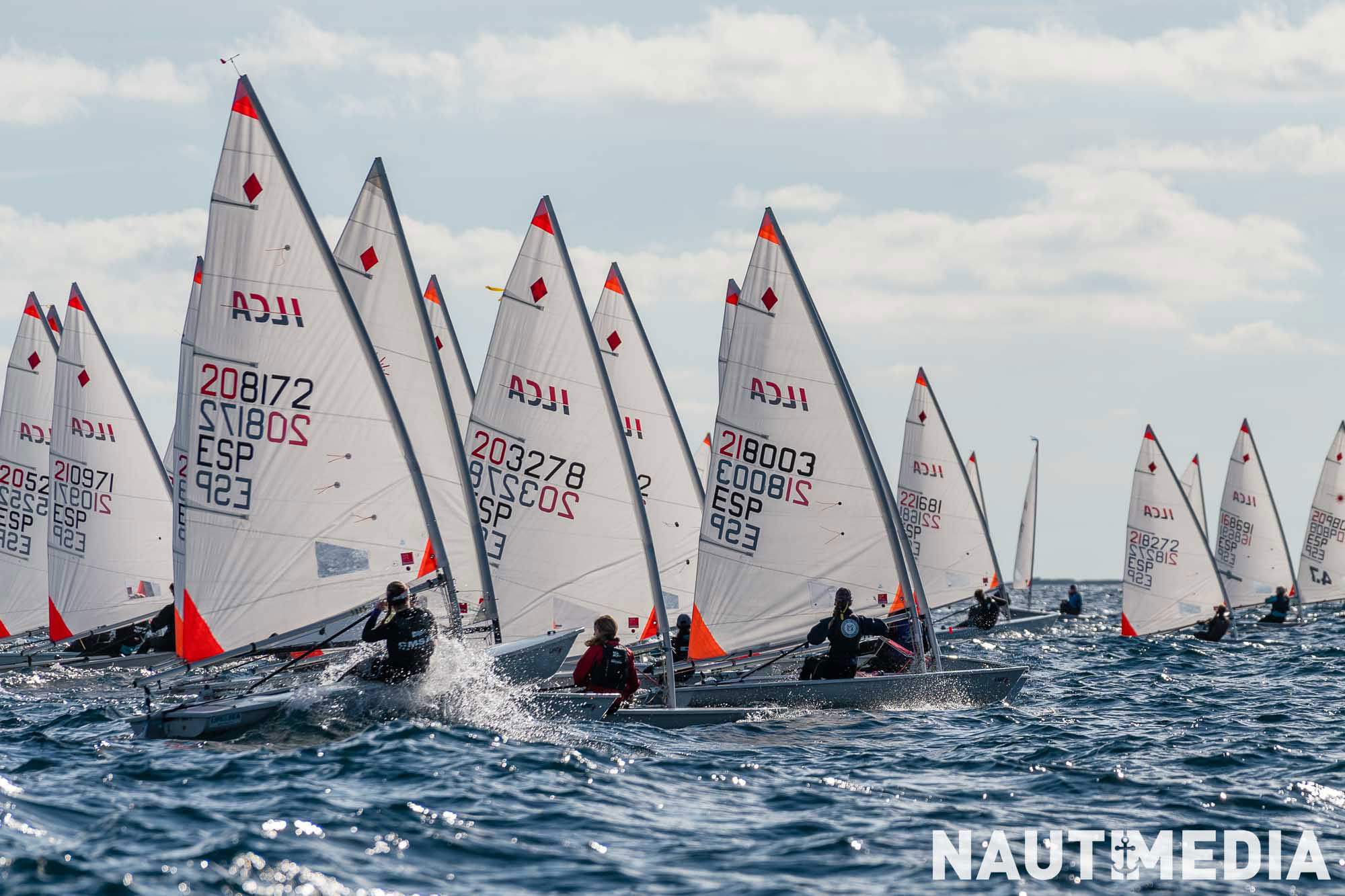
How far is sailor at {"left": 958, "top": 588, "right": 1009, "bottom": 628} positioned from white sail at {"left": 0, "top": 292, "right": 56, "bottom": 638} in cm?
2087

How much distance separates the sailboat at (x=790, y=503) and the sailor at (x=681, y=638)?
7.30 feet

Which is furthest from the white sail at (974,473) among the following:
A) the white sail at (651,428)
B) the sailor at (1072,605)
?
the white sail at (651,428)

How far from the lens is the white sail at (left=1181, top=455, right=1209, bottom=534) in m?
53.6

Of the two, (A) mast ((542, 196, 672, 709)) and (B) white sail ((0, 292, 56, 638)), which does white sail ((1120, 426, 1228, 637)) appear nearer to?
(A) mast ((542, 196, 672, 709))

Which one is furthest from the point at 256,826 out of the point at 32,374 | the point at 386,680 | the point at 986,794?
the point at 32,374

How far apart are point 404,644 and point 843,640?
546cm

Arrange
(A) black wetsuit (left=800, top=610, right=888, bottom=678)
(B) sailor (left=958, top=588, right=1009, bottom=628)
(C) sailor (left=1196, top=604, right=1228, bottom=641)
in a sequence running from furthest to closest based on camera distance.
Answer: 1. (B) sailor (left=958, top=588, right=1009, bottom=628)
2. (C) sailor (left=1196, top=604, right=1228, bottom=641)
3. (A) black wetsuit (left=800, top=610, right=888, bottom=678)

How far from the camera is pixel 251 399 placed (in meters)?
15.2

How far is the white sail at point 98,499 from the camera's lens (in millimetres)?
25672

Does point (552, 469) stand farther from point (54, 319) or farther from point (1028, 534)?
point (1028, 534)

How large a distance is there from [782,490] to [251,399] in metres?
6.84

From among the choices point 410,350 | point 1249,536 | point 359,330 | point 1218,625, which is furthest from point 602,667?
point 1249,536

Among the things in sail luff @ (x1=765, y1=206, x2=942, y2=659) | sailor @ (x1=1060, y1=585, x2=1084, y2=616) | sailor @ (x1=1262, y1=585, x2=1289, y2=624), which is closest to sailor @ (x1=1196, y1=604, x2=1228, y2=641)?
sailor @ (x1=1262, y1=585, x2=1289, y2=624)

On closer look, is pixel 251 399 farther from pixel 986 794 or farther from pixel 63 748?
pixel 986 794
